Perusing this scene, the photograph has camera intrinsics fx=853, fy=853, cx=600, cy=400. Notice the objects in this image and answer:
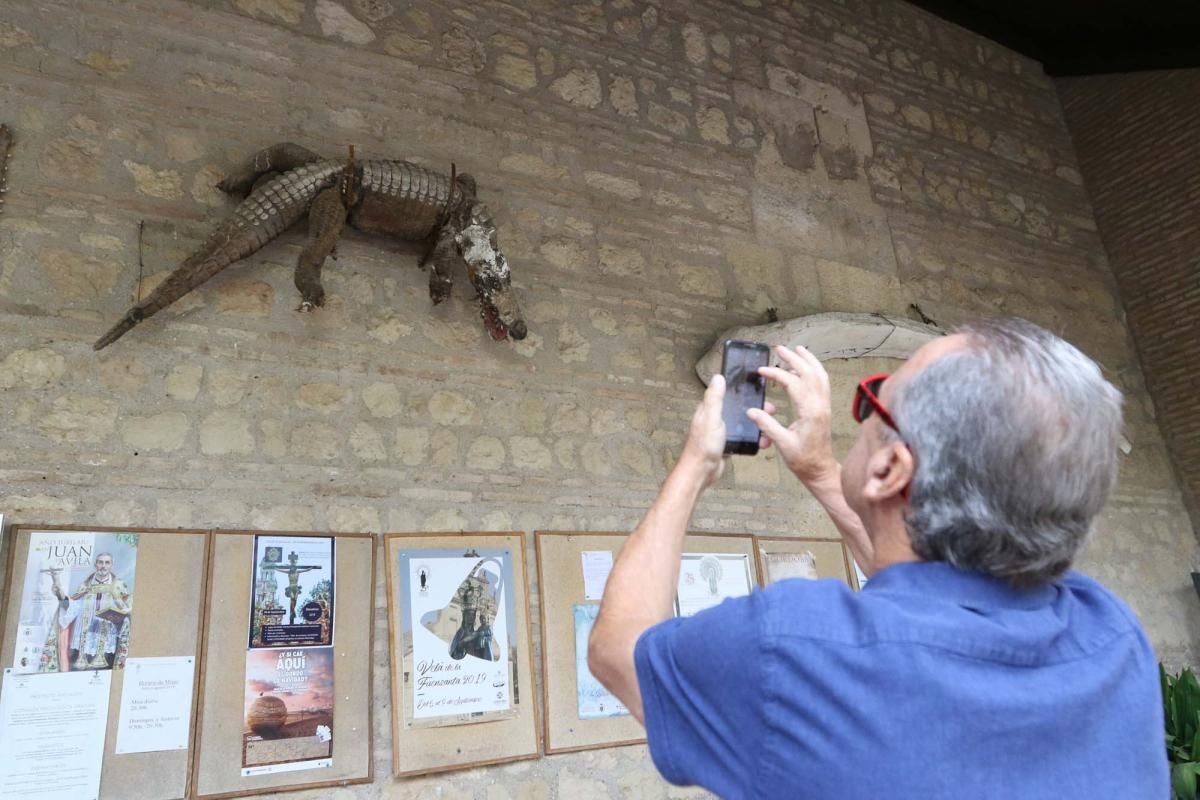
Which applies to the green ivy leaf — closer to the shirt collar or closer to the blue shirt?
the blue shirt

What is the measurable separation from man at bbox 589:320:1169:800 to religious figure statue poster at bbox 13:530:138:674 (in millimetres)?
2076

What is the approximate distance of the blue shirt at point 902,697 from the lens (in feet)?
2.53

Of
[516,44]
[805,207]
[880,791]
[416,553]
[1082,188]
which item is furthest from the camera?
[1082,188]

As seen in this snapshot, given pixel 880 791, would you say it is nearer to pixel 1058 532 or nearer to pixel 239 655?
pixel 1058 532

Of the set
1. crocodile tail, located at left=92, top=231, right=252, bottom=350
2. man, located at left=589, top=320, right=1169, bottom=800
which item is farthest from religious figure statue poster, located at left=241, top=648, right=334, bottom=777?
man, located at left=589, top=320, right=1169, bottom=800

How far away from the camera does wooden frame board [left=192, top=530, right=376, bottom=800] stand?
2500mm

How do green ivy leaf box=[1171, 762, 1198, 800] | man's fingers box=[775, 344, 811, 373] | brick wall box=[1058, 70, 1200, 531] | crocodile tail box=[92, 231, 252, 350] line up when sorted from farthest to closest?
1. brick wall box=[1058, 70, 1200, 531]
2. green ivy leaf box=[1171, 762, 1198, 800]
3. crocodile tail box=[92, 231, 252, 350]
4. man's fingers box=[775, 344, 811, 373]

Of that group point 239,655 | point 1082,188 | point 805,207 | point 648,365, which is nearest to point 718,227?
point 805,207

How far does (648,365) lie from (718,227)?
97 cm

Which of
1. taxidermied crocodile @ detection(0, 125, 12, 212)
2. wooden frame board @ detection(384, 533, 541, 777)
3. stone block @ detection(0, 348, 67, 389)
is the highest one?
taxidermied crocodile @ detection(0, 125, 12, 212)

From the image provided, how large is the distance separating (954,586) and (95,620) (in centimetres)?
247

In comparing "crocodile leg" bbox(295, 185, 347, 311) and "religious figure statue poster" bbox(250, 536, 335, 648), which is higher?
"crocodile leg" bbox(295, 185, 347, 311)

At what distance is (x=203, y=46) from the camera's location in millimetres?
3377

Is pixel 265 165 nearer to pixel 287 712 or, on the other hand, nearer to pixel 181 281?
pixel 181 281
